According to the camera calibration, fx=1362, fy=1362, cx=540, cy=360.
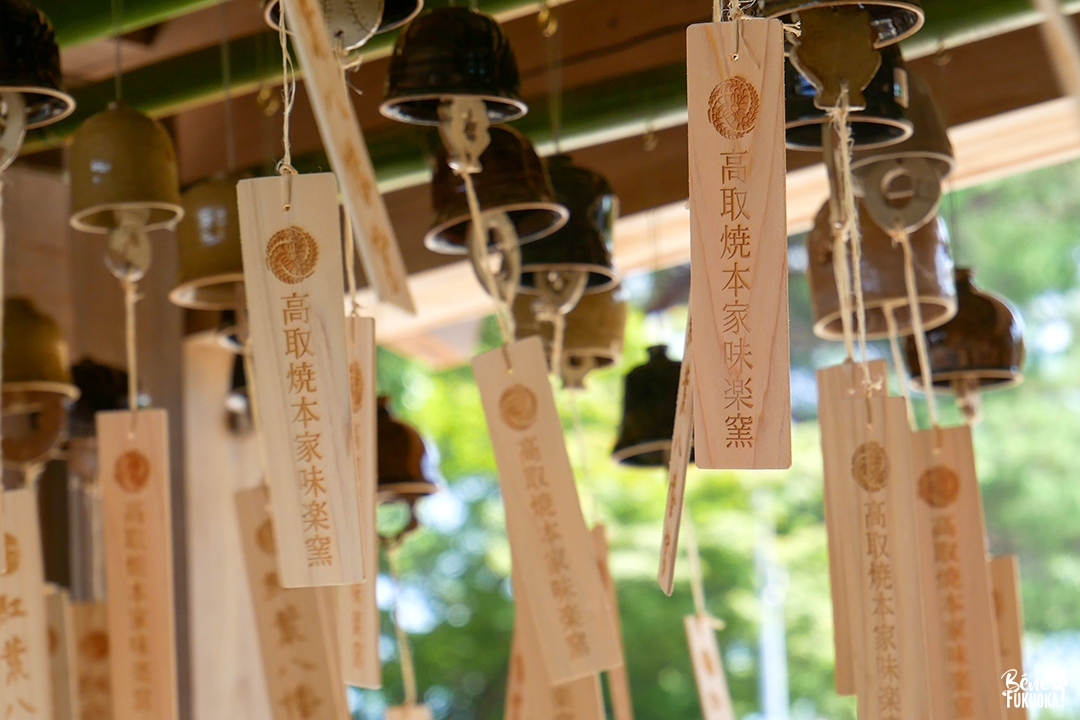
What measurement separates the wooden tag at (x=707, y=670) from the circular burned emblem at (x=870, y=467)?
688mm

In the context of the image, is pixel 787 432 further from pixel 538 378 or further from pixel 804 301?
pixel 804 301

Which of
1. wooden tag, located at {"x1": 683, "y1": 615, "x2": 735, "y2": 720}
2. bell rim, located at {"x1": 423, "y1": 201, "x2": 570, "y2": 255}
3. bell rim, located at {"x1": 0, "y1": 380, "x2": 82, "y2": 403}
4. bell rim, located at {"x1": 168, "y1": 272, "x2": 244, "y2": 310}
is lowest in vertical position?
wooden tag, located at {"x1": 683, "y1": 615, "x2": 735, "y2": 720}

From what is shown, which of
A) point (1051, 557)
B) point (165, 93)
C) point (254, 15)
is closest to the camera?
point (165, 93)

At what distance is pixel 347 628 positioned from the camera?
1297 millimetres

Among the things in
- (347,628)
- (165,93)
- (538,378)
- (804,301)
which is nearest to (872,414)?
(538,378)

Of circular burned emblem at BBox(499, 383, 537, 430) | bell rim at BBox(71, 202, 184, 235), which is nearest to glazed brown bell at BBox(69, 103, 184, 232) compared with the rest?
bell rim at BBox(71, 202, 184, 235)

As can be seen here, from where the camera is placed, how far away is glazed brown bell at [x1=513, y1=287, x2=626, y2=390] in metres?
1.75

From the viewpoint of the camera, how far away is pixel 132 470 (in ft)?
4.56

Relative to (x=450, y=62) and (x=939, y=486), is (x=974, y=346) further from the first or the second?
(x=450, y=62)

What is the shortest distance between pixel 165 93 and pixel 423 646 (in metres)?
5.82

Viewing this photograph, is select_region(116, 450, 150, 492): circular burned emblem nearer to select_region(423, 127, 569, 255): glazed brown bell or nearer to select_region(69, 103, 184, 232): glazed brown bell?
select_region(69, 103, 184, 232): glazed brown bell

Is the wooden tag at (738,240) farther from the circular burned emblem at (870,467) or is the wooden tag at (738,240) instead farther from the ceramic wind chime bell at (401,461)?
the ceramic wind chime bell at (401,461)

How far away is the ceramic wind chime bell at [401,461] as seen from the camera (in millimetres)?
1835

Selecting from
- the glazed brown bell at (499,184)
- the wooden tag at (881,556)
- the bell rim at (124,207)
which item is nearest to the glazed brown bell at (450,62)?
the glazed brown bell at (499,184)
